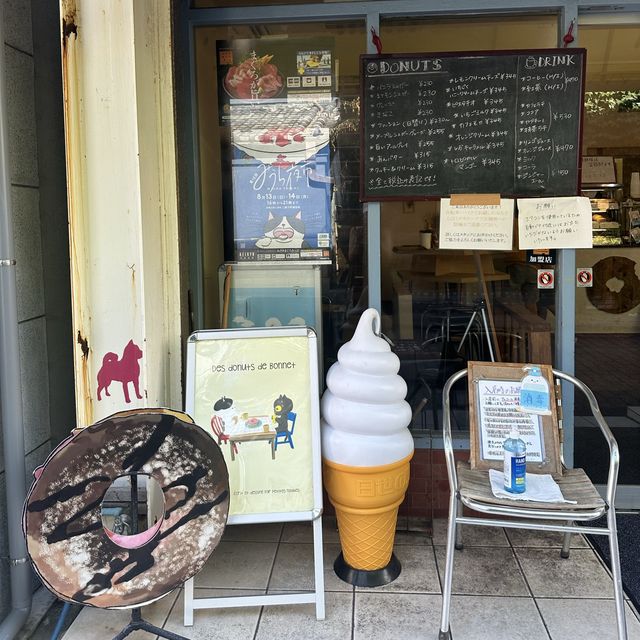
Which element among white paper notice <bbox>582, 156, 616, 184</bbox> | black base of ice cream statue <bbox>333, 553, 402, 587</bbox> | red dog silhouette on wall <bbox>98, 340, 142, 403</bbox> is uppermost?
white paper notice <bbox>582, 156, 616, 184</bbox>

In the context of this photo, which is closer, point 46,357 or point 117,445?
point 117,445

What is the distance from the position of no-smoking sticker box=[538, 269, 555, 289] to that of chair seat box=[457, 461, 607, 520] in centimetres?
103

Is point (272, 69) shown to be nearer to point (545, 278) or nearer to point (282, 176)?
point (282, 176)

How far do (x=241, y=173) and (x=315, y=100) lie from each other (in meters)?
0.53

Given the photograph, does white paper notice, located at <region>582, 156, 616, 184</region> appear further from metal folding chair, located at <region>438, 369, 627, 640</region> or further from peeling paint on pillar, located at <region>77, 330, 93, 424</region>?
peeling paint on pillar, located at <region>77, 330, 93, 424</region>

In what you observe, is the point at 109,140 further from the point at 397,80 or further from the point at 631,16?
the point at 631,16

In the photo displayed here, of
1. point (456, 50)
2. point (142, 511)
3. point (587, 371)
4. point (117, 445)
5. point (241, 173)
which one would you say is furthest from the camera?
point (587, 371)

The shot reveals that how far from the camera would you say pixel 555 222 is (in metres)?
3.04

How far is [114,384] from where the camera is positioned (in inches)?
102

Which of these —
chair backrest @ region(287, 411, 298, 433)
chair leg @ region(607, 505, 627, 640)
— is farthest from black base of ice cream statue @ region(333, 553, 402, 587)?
chair leg @ region(607, 505, 627, 640)

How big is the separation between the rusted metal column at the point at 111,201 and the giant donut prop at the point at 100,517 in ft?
1.60

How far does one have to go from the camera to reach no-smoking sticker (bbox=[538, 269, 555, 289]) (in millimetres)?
3135

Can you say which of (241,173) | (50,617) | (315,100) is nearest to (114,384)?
(50,617)

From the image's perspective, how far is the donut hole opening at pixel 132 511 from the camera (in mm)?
2154
